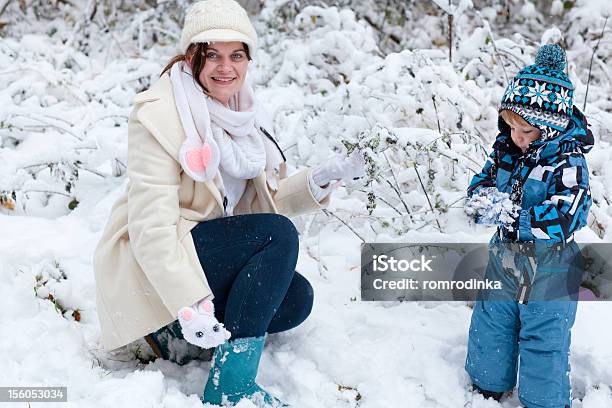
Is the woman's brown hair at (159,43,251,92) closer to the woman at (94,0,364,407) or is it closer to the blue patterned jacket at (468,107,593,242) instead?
the woman at (94,0,364,407)

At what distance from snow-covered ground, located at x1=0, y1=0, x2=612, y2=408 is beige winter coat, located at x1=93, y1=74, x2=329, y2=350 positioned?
0.63ft

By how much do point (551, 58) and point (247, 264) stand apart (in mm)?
1138

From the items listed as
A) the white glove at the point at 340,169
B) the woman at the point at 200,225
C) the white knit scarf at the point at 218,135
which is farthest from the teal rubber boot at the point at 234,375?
the white glove at the point at 340,169

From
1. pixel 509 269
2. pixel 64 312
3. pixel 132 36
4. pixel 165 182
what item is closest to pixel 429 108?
pixel 509 269

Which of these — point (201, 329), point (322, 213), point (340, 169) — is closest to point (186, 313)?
point (201, 329)

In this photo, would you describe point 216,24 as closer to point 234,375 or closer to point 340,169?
point 340,169

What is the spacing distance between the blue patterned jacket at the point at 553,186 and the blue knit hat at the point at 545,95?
44 mm

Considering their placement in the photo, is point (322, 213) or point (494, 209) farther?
point (322, 213)

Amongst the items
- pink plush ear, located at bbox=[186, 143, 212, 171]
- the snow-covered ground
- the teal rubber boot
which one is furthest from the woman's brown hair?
the teal rubber boot

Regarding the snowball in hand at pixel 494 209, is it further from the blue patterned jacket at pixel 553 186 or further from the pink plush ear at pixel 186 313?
the pink plush ear at pixel 186 313

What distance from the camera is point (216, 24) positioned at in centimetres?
196

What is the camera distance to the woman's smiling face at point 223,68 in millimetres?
2041

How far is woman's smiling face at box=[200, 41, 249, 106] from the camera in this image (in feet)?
6.70

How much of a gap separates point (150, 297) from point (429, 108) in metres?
1.90
